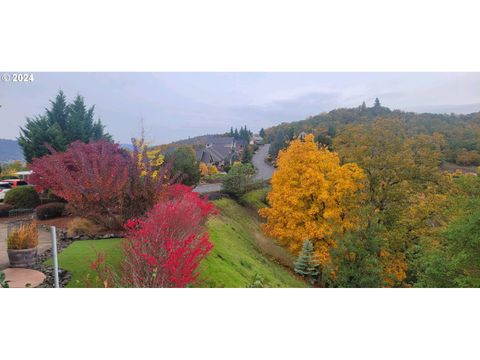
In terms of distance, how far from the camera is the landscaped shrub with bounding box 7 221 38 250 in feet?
14.7

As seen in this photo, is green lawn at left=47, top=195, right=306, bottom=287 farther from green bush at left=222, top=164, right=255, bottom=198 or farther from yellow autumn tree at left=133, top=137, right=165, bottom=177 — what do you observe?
yellow autumn tree at left=133, top=137, right=165, bottom=177

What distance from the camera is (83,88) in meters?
4.95

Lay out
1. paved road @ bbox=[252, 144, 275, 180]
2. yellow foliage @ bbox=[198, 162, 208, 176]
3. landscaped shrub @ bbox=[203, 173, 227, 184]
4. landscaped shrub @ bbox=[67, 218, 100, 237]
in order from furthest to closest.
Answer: landscaped shrub @ bbox=[203, 173, 227, 184]
yellow foliage @ bbox=[198, 162, 208, 176]
paved road @ bbox=[252, 144, 275, 180]
landscaped shrub @ bbox=[67, 218, 100, 237]

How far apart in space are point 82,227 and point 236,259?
278 cm

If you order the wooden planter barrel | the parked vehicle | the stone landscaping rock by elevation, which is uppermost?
the parked vehicle

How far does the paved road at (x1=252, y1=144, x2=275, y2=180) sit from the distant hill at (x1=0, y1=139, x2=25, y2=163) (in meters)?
4.49

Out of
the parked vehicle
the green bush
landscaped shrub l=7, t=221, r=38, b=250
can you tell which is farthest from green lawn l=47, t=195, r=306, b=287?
the parked vehicle

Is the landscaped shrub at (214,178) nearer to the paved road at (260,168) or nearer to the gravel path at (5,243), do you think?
the paved road at (260,168)

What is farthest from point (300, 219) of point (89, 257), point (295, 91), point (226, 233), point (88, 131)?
point (88, 131)

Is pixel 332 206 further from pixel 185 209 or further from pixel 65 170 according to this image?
pixel 65 170

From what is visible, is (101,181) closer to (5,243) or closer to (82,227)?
(82,227)

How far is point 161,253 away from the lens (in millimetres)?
4113

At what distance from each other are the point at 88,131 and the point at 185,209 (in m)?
2.62

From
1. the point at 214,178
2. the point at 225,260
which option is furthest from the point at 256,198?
the point at 225,260
